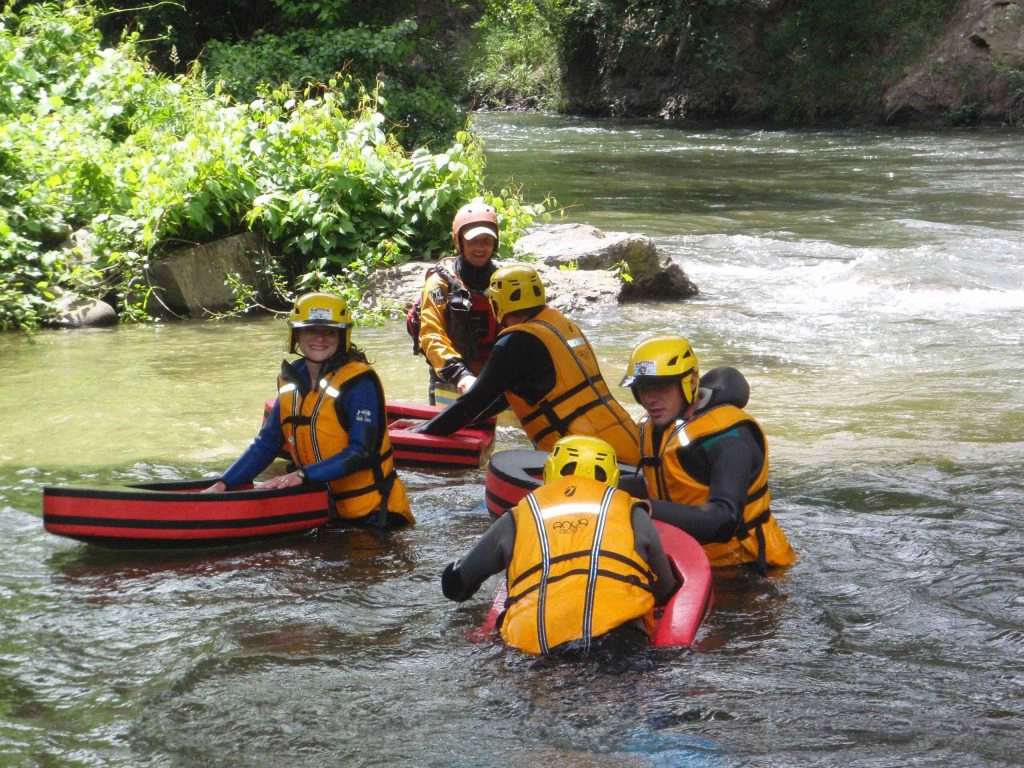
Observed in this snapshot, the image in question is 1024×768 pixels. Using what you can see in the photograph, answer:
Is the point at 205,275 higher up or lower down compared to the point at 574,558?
higher up

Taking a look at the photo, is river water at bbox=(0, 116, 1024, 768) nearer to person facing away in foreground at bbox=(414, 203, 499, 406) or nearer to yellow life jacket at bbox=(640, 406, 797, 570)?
yellow life jacket at bbox=(640, 406, 797, 570)

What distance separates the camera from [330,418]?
5.79 meters

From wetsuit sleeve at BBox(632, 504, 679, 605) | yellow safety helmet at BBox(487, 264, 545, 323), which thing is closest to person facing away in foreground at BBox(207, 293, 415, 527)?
yellow safety helmet at BBox(487, 264, 545, 323)

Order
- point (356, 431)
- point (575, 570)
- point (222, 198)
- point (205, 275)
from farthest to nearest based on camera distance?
point (205, 275) → point (222, 198) → point (356, 431) → point (575, 570)

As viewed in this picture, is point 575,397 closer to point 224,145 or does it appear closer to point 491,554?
point 491,554

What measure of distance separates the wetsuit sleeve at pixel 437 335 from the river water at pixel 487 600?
609 millimetres

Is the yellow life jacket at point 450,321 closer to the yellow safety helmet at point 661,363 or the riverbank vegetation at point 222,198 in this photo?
the yellow safety helmet at point 661,363

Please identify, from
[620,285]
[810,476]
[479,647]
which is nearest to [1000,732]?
[479,647]

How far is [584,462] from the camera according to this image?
4258mm

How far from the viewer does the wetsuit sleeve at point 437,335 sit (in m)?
7.14

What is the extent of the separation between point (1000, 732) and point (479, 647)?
1.79 metres

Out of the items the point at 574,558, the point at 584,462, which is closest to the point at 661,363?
the point at 584,462

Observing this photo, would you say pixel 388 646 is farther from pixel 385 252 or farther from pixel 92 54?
pixel 92 54

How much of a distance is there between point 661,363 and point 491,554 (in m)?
1.00
